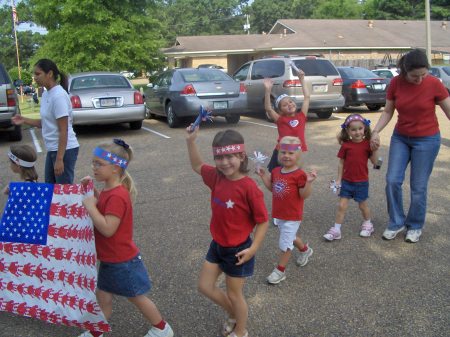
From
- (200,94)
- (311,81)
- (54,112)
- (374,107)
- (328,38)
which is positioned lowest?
(374,107)

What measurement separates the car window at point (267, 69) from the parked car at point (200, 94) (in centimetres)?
143

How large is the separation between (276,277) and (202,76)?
897 centimetres

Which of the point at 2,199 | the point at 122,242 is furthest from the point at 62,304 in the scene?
the point at 2,199

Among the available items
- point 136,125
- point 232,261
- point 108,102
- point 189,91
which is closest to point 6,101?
point 108,102

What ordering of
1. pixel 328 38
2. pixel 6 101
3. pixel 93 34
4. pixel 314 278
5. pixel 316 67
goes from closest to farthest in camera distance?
1. pixel 314 278
2. pixel 6 101
3. pixel 316 67
4. pixel 93 34
5. pixel 328 38

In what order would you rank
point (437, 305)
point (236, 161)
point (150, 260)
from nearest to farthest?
point (236, 161) < point (437, 305) < point (150, 260)

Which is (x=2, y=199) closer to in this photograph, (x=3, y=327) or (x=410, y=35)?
(x=3, y=327)

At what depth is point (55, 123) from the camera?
4.25 metres

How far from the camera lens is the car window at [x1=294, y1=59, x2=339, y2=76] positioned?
42.3ft

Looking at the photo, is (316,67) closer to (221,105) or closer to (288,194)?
(221,105)

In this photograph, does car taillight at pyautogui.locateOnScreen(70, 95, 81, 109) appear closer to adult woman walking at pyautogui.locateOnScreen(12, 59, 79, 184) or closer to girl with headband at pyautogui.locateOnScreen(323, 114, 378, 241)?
adult woman walking at pyautogui.locateOnScreen(12, 59, 79, 184)

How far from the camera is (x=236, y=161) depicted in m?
2.81

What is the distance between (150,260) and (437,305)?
2.36 meters

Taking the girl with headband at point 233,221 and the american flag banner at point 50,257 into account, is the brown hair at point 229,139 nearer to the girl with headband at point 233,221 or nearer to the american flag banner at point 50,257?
the girl with headband at point 233,221
